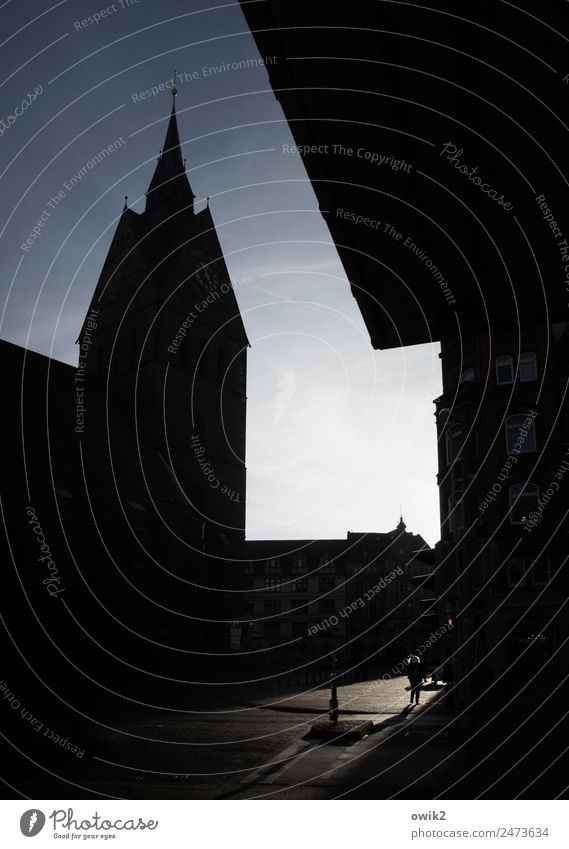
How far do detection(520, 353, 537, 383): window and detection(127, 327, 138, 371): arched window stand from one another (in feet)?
87.5

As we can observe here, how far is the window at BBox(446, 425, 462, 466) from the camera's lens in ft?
110

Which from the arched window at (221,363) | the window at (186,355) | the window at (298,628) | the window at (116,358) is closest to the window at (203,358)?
the window at (186,355)

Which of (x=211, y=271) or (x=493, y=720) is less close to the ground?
(x=211, y=271)

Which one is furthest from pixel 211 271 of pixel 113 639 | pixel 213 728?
pixel 213 728

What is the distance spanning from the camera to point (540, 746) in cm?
1286

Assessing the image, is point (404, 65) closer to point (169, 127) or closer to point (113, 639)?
point (113, 639)

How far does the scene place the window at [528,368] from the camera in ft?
104

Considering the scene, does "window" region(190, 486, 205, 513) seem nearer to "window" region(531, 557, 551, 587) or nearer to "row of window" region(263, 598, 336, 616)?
"window" region(531, 557, 551, 587)

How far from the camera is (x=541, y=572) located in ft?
97.7

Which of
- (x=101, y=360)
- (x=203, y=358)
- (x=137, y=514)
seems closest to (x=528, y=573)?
(x=137, y=514)

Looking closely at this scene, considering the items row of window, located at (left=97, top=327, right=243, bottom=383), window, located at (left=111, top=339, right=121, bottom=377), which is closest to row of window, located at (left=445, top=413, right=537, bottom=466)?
row of window, located at (left=97, top=327, right=243, bottom=383)

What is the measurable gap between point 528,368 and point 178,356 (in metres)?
24.8

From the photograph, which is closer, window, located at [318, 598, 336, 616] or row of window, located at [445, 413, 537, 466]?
row of window, located at [445, 413, 537, 466]

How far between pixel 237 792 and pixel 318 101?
9.66 m
